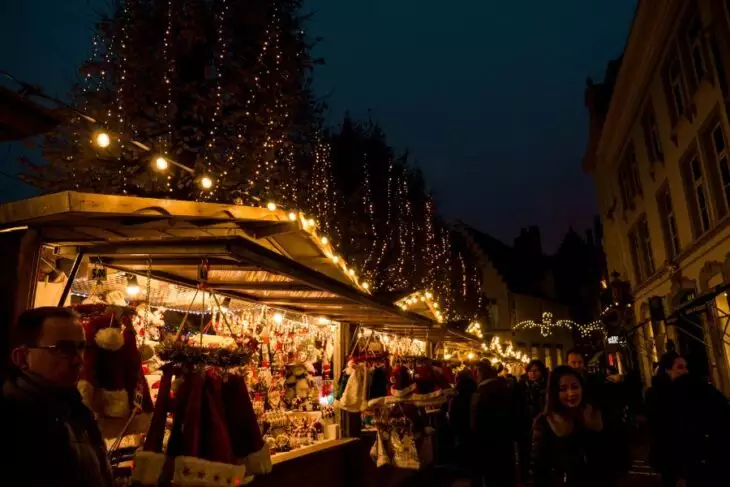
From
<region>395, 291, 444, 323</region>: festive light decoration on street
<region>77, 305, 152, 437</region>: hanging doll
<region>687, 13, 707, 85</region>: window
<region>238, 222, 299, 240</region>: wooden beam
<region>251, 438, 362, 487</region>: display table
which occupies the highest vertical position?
<region>687, 13, 707, 85</region>: window

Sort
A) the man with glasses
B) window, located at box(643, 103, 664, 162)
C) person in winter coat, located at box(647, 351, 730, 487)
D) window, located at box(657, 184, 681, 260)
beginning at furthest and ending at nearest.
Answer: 1. window, located at box(643, 103, 664, 162)
2. window, located at box(657, 184, 681, 260)
3. person in winter coat, located at box(647, 351, 730, 487)
4. the man with glasses

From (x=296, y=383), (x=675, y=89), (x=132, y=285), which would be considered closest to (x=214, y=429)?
(x=132, y=285)

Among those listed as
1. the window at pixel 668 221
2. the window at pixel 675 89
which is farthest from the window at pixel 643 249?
the window at pixel 675 89

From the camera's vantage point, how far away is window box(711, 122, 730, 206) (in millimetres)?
11414

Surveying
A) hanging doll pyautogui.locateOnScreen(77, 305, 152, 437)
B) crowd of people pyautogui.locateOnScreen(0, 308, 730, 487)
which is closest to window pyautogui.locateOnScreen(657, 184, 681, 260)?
crowd of people pyautogui.locateOnScreen(0, 308, 730, 487)

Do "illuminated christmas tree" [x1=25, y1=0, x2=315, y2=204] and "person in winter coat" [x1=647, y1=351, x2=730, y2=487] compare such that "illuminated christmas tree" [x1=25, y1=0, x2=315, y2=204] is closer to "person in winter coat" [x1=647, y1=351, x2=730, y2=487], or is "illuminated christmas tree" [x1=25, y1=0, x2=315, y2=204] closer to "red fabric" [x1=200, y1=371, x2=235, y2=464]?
"red fabric" [x1=200, y1=371, x2=235, y2=464]

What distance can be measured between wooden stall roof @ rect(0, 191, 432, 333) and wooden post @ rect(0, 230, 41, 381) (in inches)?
3.3

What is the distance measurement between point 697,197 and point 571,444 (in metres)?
11.9

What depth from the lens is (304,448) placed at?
22.3ft

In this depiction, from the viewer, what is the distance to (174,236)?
3947 millimetres

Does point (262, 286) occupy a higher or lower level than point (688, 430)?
higher

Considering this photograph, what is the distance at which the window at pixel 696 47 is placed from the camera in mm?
11789

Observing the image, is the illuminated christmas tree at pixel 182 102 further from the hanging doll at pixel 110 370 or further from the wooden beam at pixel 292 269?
the hanging doll at pixel 110 370

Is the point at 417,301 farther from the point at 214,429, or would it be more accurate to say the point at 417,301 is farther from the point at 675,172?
the point at 675,172
